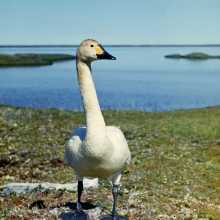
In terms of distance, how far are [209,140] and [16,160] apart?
940cm

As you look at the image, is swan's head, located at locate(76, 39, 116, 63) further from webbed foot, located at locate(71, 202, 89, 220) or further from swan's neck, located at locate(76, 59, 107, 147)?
webbed foot, located at locate(71, 202, 89, 220)

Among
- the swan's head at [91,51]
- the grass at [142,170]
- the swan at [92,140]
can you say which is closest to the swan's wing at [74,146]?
the swan at [92,140]

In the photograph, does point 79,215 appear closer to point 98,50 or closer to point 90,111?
point 90,111

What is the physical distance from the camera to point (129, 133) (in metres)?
15.8

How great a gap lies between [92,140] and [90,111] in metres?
0.57

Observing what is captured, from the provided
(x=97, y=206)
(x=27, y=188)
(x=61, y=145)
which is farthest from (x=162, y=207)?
(x=61, y=145)

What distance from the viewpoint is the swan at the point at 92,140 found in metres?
5.18

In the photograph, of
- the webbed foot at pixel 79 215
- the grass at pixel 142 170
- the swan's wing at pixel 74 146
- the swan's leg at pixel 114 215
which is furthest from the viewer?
the grass at pixel 142 170

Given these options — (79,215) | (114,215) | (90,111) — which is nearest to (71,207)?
(79,215)

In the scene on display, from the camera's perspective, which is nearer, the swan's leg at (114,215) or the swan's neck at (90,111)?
the swan's neck at (90,111)

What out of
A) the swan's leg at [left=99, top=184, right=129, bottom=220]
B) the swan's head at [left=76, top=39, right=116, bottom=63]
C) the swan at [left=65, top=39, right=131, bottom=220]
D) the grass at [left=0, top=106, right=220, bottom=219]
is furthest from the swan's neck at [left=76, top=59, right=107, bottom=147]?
the grass at [left=0, top=106, right=220, bottom=219]

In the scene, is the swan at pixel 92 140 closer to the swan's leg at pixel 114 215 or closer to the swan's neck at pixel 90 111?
the swan's neck at pixel 90 111

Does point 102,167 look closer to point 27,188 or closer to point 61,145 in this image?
point 27,188

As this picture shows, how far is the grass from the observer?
24.5ft
